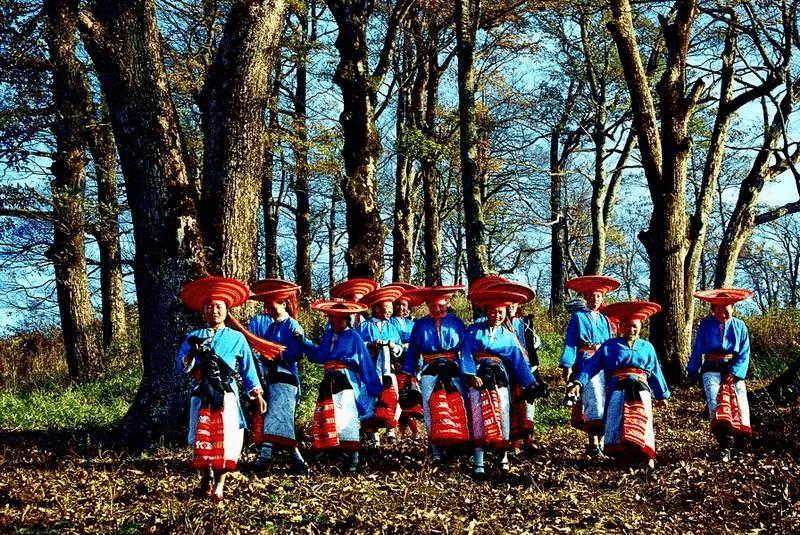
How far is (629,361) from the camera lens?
8.38m

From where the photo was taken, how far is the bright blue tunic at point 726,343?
8.98m

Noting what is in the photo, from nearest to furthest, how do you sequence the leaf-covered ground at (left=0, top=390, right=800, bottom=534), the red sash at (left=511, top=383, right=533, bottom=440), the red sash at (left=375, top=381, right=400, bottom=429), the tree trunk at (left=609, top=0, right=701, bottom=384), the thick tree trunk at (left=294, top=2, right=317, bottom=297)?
the leaf-covered ground at (left=0, top=390, right=800, bottom=534)
the red sash at (left=511, top=383, right=533, bottom=440)
the red sash at (left=375, top=381, right=400, bottom=429)
the tree trunk at (left=609, top=0, right=701, bottom=384)
the thick tree trunk at (left=294, top=2, right=317, bottom=297)

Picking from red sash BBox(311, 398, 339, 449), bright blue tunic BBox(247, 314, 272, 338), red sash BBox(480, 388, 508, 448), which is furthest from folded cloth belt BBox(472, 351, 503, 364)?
bright blue tunic BBox(247, 314, 272, 338)

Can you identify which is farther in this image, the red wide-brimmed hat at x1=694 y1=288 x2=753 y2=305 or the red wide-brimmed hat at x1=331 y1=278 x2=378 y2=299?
the red wide-brimmed hat at x1=331 y1=278 x2=378 y2=299

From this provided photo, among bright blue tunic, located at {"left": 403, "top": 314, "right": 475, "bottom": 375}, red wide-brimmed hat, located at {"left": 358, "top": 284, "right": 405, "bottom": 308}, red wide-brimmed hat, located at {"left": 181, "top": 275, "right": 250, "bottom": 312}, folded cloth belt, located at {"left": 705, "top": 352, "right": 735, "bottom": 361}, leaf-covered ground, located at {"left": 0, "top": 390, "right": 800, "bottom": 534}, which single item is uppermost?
red wide-brimmed hat, located at {"left": 358, "top": 284, "right": 405, "bottom": 308}

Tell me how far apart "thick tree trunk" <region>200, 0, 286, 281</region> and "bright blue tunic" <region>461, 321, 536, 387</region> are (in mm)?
2887

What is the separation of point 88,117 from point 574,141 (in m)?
18.2

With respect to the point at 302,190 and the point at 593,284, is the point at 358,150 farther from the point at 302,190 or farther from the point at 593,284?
the point at 302,190

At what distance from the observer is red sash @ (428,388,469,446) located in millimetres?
8203

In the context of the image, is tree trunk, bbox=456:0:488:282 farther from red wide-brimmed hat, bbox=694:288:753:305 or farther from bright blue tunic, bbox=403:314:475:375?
red wide-brimmed hat, bbox=694:288:753:305

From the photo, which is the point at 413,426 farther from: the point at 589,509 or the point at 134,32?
the point at 134,32

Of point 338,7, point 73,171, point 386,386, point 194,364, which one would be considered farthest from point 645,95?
point 73,171

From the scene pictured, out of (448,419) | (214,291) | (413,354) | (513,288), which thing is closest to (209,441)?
(214,291)

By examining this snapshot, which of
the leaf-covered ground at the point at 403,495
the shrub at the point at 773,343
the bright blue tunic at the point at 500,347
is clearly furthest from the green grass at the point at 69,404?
the shrub at the point at 773,343
